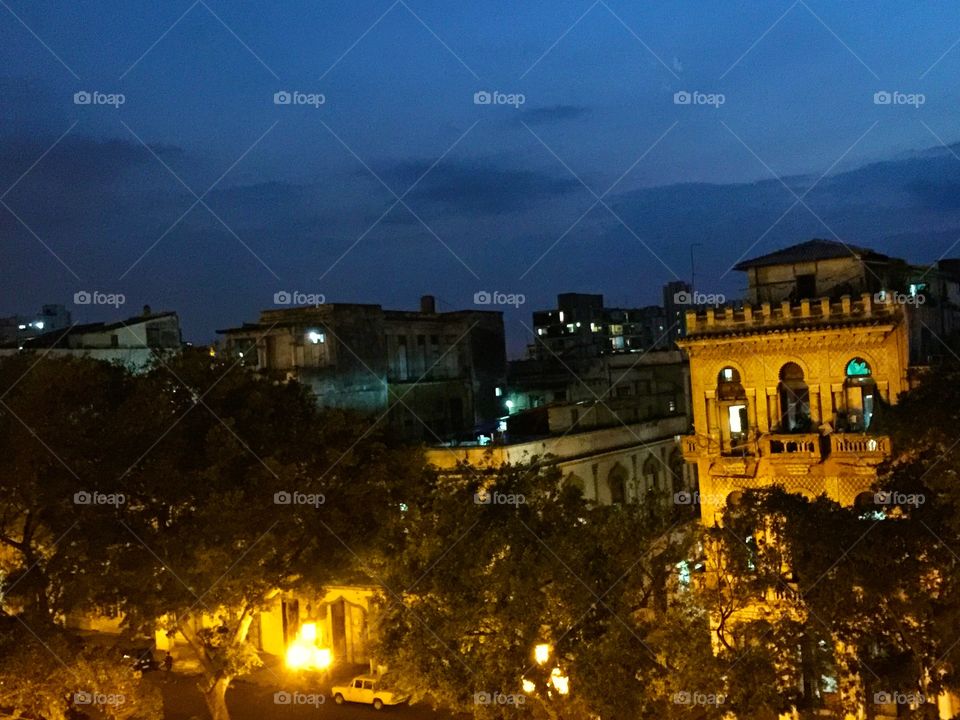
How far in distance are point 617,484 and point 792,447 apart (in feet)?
44.8

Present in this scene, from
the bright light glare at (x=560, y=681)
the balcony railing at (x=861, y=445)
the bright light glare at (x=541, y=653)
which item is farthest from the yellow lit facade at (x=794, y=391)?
the bright light glare at (x=541, y=653)

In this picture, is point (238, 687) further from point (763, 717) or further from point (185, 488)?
point (763, 717)

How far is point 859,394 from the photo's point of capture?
28.3 metres

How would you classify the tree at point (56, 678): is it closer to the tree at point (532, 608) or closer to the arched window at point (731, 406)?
the tree at point (532, 608)

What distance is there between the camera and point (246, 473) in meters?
24.6

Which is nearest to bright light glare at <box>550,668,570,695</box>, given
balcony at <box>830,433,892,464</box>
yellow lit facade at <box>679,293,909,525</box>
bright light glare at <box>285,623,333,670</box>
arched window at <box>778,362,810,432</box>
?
bright light glare at <box>285,623,333,670</box>

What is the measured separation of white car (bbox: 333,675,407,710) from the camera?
3119cm

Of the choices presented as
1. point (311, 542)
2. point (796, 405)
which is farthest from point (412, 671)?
point (796, 405)

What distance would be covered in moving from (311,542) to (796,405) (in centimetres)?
1548

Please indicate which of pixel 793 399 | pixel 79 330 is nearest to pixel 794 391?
pixel 793 399

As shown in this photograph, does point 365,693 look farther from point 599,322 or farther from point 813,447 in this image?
point 599,322

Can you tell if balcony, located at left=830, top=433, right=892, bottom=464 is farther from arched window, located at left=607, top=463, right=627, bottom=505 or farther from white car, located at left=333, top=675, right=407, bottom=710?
white car, located at left=333, top=675, right=407, bottom=710

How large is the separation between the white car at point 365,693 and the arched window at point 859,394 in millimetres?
16864

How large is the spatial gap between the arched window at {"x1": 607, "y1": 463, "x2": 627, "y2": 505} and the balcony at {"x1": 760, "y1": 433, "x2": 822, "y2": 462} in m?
12.6
